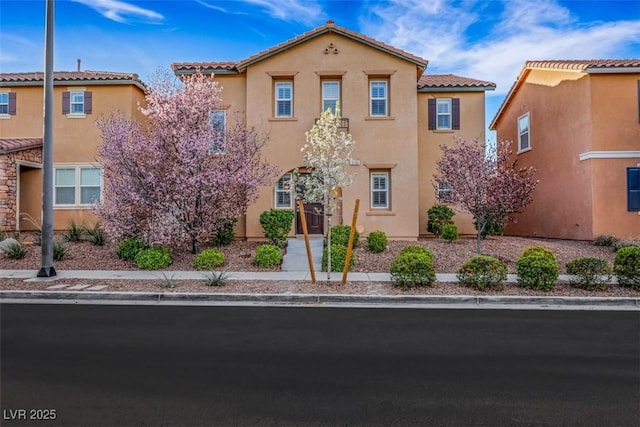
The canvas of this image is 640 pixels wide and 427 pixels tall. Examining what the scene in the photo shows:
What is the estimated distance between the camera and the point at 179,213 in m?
13.0

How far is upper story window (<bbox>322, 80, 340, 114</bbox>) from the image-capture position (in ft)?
56.8

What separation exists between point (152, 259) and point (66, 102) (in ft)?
34.6

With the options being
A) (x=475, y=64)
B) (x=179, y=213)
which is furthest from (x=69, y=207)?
(x=475, y=64)

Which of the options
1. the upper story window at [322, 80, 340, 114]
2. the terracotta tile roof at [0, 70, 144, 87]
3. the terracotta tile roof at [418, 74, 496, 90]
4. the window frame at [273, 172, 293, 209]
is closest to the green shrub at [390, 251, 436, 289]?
the window frame at [273, 172, 293, 209]

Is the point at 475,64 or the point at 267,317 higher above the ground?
the point at 475,64

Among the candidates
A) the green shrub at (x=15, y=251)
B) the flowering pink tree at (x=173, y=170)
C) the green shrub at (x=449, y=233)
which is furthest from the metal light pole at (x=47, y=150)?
the green shrub at (x=449, y=233)

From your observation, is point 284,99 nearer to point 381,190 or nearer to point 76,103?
point 381,190

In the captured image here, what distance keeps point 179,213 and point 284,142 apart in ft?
18.9

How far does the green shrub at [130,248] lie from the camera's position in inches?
530

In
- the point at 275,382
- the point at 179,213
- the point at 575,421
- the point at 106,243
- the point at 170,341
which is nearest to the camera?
the point at 575,421

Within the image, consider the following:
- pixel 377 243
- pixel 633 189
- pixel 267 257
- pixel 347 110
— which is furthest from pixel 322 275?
pixel 633 189

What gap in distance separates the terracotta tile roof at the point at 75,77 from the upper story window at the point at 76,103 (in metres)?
0.60

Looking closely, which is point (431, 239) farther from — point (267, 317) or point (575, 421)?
point (575, 421)

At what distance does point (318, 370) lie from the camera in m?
5.02
